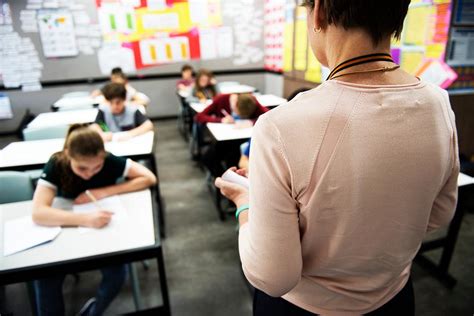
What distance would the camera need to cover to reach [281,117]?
479mm

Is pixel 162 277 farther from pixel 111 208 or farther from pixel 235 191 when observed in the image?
pixel 235 191

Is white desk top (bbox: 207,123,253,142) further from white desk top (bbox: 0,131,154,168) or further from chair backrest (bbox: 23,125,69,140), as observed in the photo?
chair backrest (bbox: 23,125,69,140)

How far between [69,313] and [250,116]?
73.0 inches

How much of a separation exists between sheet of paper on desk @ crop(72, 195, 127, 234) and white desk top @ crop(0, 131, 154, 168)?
59 centimetres

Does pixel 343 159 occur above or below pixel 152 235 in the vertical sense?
above

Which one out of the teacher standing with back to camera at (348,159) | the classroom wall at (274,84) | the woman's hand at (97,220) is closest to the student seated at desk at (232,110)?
the woman's hand at (97,220)

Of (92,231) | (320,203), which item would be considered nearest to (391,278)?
(320,203)

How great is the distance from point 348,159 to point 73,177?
1.38m

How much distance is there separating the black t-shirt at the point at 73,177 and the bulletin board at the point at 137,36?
384 cm

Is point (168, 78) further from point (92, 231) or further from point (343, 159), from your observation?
point (343, 159)

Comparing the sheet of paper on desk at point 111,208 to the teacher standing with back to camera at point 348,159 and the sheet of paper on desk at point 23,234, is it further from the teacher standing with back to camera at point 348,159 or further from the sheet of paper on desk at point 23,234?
the teacher standing with back to camera at point 348,159

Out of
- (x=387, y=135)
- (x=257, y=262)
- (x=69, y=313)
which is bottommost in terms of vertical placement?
(x=69, y=313)

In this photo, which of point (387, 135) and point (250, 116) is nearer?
point (387, 135)

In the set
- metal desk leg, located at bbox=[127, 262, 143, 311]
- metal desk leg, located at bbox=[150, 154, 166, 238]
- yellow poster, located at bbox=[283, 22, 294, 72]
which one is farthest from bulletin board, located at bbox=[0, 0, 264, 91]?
metal desk leg, located at bbox=[127, 262, 143, 311]
